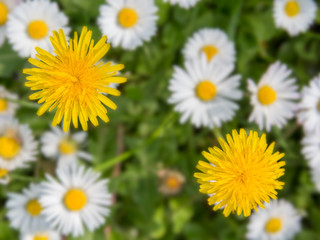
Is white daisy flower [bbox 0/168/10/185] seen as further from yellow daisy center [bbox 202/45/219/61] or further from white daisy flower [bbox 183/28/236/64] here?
yellow daisy center [bbox 202/45/219/61]

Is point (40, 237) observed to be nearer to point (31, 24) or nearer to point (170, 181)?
point (170, 181)

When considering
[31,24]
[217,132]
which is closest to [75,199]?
[217,132]

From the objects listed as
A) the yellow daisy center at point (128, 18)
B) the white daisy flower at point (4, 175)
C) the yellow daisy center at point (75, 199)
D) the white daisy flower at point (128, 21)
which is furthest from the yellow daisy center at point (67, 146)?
the yellow daisy center at point (128, 18)

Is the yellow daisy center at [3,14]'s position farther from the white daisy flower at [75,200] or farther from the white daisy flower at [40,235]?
the white daisy flower at [40,235]

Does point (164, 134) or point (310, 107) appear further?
point (164, 134)

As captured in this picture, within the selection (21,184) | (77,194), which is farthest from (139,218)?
(21,184)

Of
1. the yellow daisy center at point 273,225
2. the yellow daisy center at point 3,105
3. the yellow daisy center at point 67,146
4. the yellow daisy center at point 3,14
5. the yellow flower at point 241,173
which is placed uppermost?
the yellow daisy center at point 3,14

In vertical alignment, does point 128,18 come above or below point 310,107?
above
